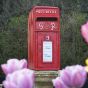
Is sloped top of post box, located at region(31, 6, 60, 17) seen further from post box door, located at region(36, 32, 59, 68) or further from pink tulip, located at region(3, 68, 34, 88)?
pink tulip, located at region(3, 68, 34, 88)

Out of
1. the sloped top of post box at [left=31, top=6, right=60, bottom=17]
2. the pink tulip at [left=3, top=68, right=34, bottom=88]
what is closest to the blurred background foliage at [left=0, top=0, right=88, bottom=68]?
the sloped top of post box at [left=31, top=6, right=60, bottom=17]

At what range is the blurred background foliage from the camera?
44.4 ft

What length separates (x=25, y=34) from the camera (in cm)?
1394

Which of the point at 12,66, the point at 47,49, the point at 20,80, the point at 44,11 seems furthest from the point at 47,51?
the point at 20,80

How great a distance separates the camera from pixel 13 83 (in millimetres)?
1150

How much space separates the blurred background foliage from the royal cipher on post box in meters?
6.22

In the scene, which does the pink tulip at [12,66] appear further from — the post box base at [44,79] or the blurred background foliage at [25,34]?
the blurred background foliage at [25,34]

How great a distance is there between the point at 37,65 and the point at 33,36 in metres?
0.45

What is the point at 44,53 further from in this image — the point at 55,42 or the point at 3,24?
the point at 3,24

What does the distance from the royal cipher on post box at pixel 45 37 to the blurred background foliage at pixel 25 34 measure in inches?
245

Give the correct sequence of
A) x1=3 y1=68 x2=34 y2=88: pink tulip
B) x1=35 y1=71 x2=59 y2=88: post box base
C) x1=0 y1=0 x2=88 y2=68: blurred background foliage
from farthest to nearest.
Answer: x1=0 y1=0 x2=88 y2=68: blurred background foliage, x1=35 y1=71 x2=59 y2=88: post box base, x1=3 y1=68 x2=34 y2=88: pink tulip

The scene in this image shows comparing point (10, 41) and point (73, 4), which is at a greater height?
point (73, 4)

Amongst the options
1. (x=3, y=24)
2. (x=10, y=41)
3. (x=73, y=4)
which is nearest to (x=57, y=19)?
(x=10, y=41)

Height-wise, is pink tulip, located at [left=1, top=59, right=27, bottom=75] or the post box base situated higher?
pink tulip, located at [left=1, top=59, right=27, bottom=75]
